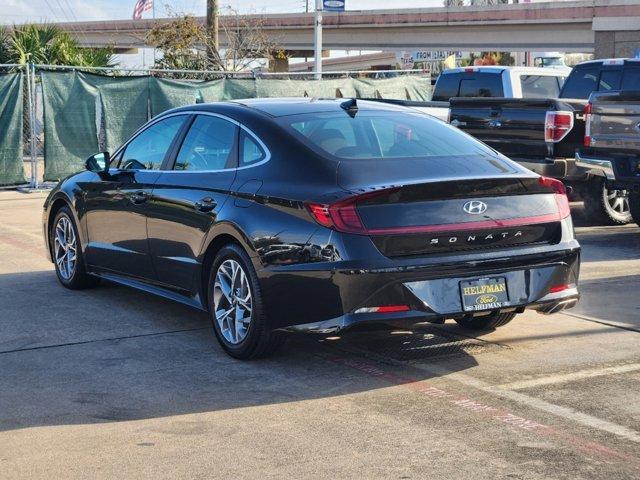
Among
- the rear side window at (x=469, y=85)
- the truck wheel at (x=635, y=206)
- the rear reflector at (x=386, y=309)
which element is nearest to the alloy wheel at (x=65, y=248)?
the rear reflector at (x=386, y=309)

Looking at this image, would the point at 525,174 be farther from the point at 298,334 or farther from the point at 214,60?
the point at 214,60

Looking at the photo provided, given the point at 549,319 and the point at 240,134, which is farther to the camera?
the point at 549,319

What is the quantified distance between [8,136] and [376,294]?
532 inches

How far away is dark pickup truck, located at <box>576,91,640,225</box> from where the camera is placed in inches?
463

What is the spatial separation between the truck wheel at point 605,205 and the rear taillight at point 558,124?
38.5 inches

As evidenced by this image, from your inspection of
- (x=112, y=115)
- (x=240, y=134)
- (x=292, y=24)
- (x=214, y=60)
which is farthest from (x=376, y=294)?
(x=292, y=24)

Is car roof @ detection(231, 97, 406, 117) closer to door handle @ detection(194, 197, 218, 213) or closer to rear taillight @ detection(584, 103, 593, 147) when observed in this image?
door handle @ detection(194, 197, 218, 213)

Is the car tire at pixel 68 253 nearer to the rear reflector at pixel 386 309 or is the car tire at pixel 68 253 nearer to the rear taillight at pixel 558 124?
the rear reflector at pixel 386 309

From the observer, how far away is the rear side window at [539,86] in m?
17.0

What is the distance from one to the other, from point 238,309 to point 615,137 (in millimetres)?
6538

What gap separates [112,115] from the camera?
19.6 metres

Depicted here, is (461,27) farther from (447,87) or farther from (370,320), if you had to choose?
(370,320)

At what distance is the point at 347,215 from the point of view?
622 cm

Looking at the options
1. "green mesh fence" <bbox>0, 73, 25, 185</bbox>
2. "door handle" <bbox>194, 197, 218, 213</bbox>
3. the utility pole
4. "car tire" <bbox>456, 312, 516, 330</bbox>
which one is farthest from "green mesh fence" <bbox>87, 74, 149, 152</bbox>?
the utility pole
